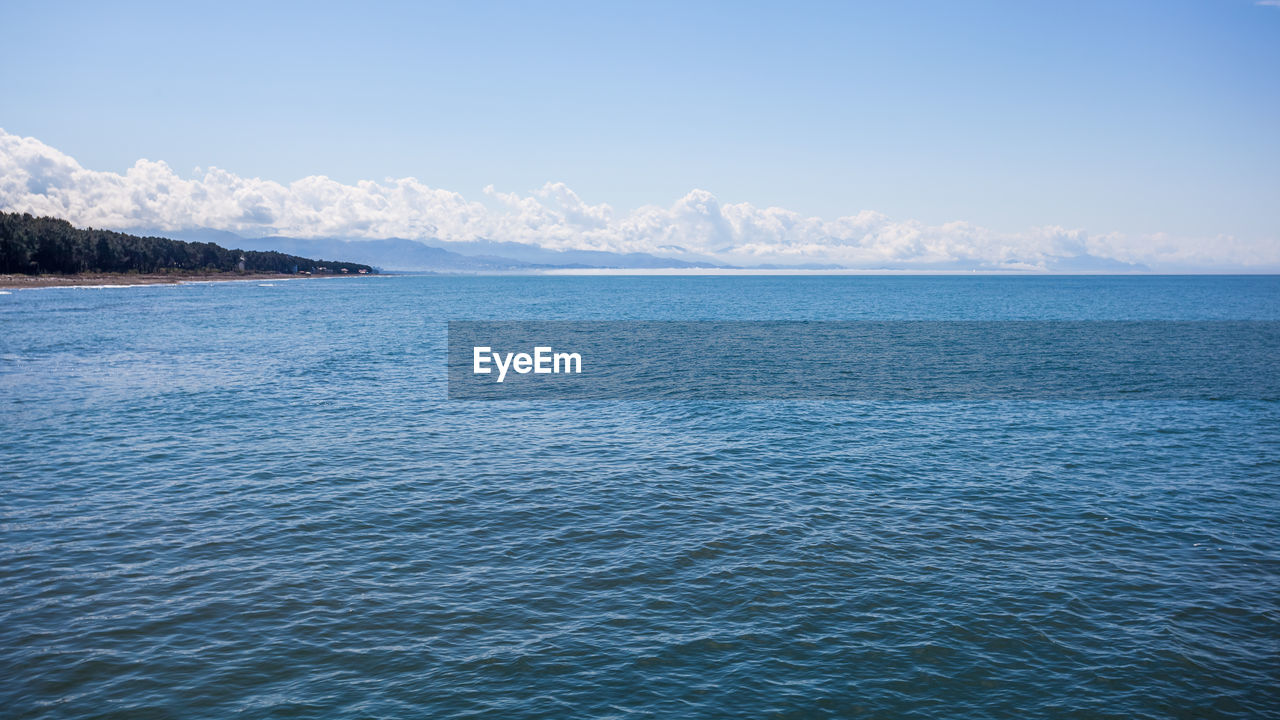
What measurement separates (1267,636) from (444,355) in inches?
2920

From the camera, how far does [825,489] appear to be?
31.8 meters

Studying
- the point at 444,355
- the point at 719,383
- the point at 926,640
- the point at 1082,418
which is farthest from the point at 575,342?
the point at 926,640

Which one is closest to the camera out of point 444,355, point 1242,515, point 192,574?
point 192,574

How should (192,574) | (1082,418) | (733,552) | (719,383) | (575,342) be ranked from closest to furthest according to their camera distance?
(192,574), (733,552), (1082,418), (719,383), (575,342)

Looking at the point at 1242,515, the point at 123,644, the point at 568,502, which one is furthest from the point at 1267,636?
the point at 123,644

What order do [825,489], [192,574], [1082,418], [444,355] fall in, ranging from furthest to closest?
[444,355]
[1082,418]
[825,489]
[192,574]

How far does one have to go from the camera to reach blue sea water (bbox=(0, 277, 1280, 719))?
1689cm

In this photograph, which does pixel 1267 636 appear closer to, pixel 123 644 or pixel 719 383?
pixel 123 644

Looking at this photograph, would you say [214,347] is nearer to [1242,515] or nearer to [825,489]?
[825,489]

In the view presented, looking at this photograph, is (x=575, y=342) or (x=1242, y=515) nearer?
(x=1242, y=515)

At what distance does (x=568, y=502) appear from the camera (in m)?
29.6

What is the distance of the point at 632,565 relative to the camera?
77.0 feet

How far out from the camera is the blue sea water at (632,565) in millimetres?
16891

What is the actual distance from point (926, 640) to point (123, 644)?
19.9 m
